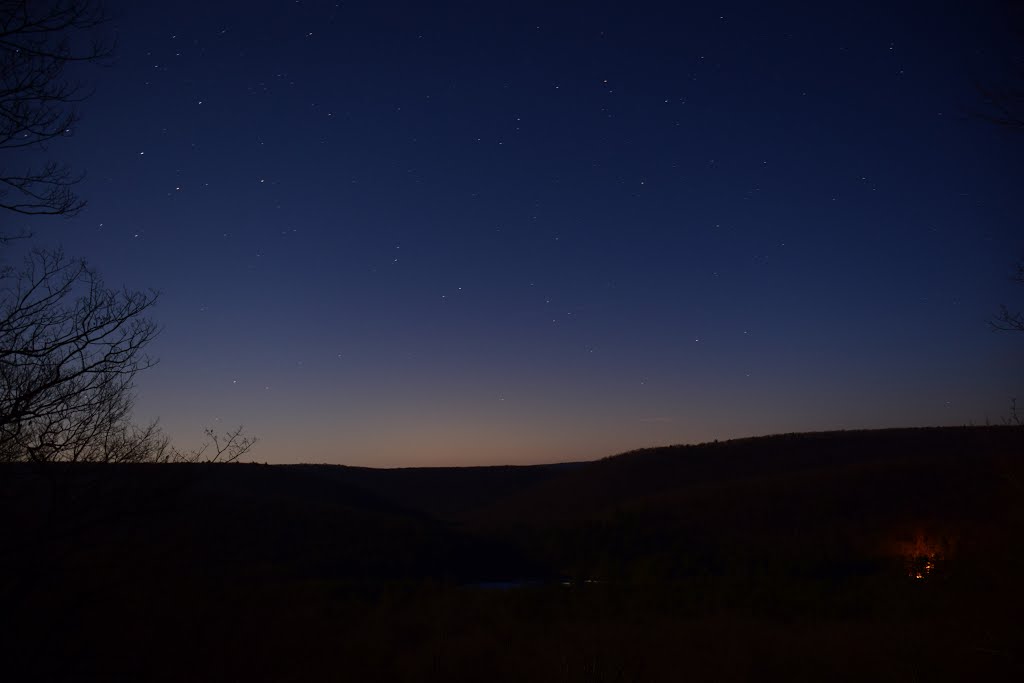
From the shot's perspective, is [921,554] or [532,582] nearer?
[921,554]

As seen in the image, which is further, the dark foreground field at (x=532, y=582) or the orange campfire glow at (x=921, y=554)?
the orange campfire glow at (x=921, y=554)

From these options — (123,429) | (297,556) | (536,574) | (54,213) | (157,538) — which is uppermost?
(54,213)

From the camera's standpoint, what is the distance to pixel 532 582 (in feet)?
74.8

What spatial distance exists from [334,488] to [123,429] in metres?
39.1

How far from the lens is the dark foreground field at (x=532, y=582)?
682cm

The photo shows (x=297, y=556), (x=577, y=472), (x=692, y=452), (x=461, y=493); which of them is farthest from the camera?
(x=461, y=493)

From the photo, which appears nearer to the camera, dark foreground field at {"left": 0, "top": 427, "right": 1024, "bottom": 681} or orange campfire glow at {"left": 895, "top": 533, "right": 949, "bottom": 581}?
dark foreground field at {"left": 0, "top": 427, "right": 1024, "bottom": 681}

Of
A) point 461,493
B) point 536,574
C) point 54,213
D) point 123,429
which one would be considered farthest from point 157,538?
point 461,493

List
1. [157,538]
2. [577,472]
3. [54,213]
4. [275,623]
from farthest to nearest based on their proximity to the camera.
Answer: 1. [577,472]
2. [275,623]
3. [157,538]
4. [54,213]

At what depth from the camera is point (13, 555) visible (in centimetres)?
576

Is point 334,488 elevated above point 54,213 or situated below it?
below

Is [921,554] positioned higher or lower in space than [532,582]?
higher

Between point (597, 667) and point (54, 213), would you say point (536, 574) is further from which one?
point (54, 213)

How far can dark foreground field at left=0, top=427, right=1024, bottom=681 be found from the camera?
682 centimetres
